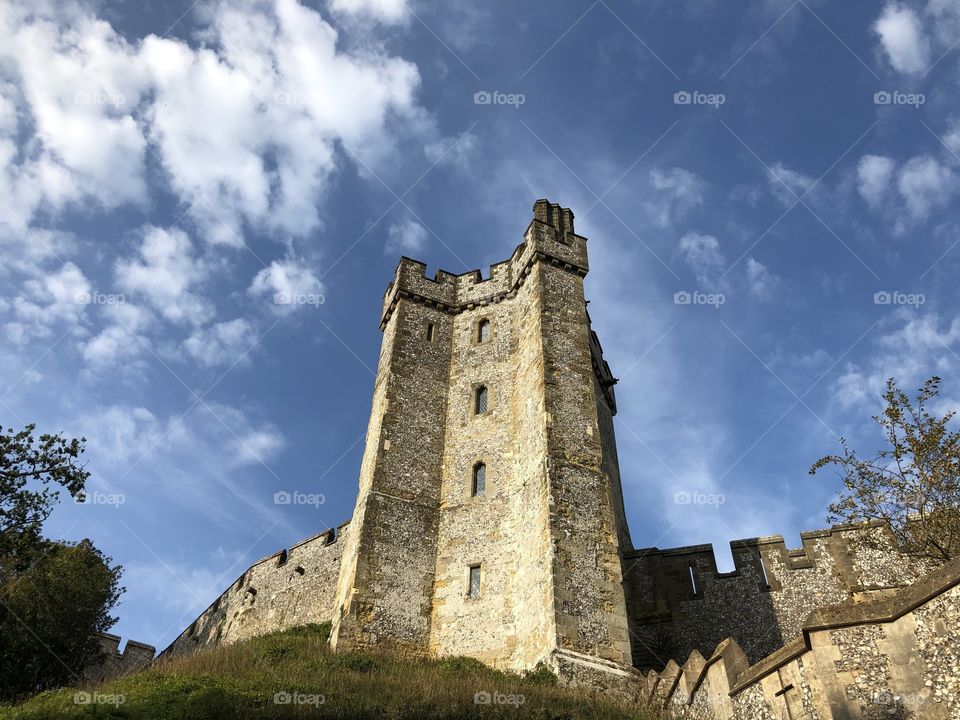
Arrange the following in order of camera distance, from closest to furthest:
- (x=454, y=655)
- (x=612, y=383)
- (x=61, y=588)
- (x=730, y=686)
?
(x=730, y=686)
(x=454, y=655)
(x=61, y=588)
(x=612, y=383)

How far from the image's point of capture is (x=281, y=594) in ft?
95.4

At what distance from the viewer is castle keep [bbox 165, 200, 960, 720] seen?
18266 millimetres

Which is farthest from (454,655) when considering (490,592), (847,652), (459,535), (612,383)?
(612,383)

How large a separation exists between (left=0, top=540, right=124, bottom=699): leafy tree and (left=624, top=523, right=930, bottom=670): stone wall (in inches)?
707

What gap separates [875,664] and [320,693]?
982cm

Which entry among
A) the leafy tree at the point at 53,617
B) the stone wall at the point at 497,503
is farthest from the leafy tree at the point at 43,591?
the stone wall at the point at 497,503

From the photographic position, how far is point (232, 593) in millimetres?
32656

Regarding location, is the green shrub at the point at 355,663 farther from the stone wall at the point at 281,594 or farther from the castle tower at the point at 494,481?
the stone wall at the point at 281,594

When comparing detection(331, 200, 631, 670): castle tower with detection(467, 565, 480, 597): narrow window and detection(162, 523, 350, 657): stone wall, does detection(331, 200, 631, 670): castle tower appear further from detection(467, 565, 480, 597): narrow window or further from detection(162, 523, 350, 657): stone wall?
detection(162, 523, 350, 657): stone wall

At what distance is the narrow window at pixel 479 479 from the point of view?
23.4 meters

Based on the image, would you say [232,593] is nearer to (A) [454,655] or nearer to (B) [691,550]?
(A) [454,655]

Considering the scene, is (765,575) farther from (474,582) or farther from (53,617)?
(53,617)

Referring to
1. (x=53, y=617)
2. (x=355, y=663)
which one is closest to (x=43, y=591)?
(x=53, y=617)

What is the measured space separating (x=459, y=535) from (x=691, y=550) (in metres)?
7.09
